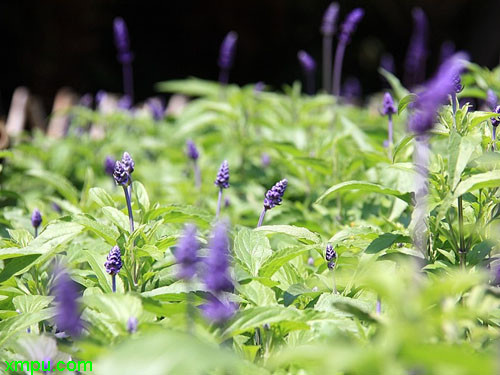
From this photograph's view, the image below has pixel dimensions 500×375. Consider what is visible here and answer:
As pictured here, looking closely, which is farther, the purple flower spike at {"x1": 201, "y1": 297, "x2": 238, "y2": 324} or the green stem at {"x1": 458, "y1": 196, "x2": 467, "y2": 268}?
the green stem at {"x1": 458, "y1": 196, "x2": 467, "y2": 268}

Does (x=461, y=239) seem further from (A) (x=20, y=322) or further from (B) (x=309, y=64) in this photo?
(B) (x=309, y=64)

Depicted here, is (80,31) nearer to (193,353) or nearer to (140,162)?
(140,162)

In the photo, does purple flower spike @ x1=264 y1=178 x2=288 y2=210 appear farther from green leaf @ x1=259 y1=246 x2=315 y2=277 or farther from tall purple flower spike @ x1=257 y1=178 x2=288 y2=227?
green leaf @ x1=259 y1=246 x2=315 y2=277

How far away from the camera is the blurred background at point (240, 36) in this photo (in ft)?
29.9

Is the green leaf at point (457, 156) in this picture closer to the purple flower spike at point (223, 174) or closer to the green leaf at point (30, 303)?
the purple flower spike at point (223, 174)

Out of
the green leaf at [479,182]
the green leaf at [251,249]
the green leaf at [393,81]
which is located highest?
the green leaf at [393,81]

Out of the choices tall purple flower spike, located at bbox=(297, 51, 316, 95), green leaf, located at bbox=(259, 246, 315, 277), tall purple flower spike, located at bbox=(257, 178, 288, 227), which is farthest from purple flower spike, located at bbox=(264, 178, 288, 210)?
tall purple flower spike, located at bbox=(297, 51, 316, 95)

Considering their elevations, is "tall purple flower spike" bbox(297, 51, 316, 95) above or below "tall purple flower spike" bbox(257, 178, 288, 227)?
above

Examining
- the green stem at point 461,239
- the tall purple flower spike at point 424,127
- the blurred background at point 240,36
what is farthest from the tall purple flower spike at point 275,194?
the blurred background at point 240,36

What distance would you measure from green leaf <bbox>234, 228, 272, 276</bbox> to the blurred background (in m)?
7.64

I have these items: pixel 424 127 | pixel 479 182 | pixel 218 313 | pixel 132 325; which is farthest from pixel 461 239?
pixel 132 325

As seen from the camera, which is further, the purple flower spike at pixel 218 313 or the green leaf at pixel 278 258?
the green leaf at pixel 278 258

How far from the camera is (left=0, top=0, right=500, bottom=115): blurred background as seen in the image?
29.9 ft

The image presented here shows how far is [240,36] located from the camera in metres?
10.5
